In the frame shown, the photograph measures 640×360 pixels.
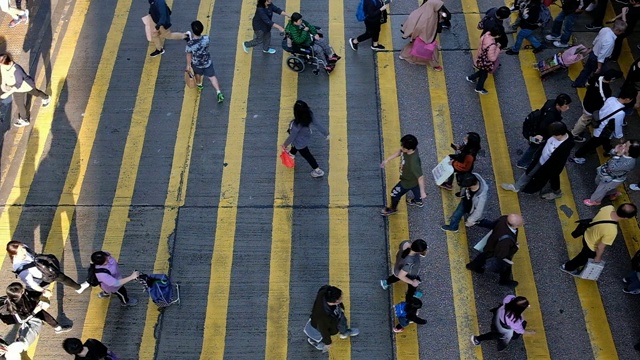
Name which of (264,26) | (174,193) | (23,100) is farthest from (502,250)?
(23,100)

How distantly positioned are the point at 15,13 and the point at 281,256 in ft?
27.4

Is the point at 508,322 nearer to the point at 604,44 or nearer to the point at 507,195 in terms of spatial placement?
the point at 507,195

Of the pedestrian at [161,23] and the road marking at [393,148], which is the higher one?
the pedestrian at [161,23]

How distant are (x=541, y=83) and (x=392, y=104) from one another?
303cm

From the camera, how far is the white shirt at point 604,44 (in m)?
9.62

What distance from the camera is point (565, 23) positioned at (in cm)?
1122

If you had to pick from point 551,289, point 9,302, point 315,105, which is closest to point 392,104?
point 315,105

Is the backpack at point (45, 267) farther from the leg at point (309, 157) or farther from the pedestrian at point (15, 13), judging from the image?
the pedestrian at point (15, 13)

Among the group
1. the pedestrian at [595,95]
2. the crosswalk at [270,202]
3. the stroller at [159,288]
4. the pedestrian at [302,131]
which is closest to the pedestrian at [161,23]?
the crosswalk at [270,202]

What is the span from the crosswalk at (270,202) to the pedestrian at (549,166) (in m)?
0.25

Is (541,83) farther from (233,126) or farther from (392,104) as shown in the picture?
(233,126)

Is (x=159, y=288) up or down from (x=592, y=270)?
down

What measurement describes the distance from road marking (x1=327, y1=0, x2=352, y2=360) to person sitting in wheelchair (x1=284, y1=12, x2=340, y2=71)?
31cm

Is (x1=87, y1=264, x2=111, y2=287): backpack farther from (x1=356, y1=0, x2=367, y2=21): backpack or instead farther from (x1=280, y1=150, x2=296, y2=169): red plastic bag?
(x1=356, y1=0, x2=367, y2=21): backpack
